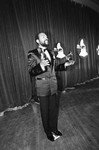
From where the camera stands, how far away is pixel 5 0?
242 centimetres

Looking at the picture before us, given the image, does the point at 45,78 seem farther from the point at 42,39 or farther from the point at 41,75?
the point at 42,39

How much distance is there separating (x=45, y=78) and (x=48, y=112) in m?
0.51

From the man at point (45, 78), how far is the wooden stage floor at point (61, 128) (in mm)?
173

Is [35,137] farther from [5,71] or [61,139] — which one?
[5,71]

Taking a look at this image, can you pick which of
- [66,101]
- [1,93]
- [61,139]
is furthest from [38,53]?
[66,101]

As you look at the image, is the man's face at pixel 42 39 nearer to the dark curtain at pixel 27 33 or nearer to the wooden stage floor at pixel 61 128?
the wooden stage floor at pixel 61 128

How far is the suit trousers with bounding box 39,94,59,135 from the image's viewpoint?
4.70ft

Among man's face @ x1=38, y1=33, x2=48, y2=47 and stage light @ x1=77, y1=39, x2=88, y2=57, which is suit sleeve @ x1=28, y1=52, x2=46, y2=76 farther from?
stage light @ x1=77, y1=39, x2=88, y2=57

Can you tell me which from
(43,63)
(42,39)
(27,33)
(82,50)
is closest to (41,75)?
(43,63)

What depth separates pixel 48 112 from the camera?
59.9 inches

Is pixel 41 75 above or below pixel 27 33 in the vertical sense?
below

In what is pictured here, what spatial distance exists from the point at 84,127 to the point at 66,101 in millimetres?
1074

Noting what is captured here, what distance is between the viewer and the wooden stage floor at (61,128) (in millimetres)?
1433

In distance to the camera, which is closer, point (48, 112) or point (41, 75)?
point (41, 75)
